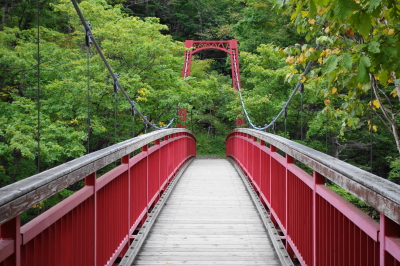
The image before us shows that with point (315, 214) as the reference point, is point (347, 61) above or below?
above

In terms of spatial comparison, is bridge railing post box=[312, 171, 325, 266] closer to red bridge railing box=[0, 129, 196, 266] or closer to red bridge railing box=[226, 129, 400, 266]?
red bridge railing box=[226, 129, 400, 266]

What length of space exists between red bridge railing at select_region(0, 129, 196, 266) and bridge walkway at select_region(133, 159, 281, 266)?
33 cm

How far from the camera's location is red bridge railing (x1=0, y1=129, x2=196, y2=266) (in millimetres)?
1313

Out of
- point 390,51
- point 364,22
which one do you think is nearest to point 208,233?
point 390,51

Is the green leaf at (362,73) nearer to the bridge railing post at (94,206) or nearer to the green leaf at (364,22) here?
the green leaf at (364,22)

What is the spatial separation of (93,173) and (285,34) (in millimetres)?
16793

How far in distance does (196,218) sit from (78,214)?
2.76 meters

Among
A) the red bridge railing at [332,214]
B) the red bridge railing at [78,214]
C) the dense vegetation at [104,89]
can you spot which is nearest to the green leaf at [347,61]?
the red bridge railing at [332,214]

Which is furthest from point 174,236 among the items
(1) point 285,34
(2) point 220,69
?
(2) point 220,69

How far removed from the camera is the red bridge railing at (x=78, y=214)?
51.7 inches

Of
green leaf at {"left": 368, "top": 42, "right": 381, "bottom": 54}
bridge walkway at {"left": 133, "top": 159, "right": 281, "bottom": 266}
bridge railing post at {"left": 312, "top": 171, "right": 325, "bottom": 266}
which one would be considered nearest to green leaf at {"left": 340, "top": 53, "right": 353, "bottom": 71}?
green leaf at {"left": 368, "top": 42, "right": 381, "bottom": 54}

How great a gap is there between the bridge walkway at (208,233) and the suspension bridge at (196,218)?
1cm

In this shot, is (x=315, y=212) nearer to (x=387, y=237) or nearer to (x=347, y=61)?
(x=347, y=61)

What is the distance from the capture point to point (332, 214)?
6.85 feet
